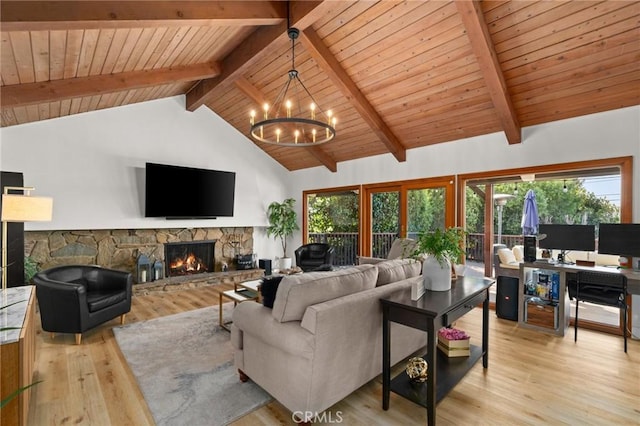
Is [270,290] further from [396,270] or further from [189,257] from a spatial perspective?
[189,257]

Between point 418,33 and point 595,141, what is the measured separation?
8.56 feet

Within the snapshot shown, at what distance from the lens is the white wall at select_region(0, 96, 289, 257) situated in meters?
4.67

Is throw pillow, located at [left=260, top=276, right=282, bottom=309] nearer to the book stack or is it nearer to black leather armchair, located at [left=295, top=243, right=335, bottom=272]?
the book stack

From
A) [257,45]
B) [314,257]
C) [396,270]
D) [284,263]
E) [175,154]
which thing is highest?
[257,45]

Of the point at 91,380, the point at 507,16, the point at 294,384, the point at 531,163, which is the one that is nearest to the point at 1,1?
the point at 91,380

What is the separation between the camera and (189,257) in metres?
6.42

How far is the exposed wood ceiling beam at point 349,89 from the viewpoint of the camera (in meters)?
3.95

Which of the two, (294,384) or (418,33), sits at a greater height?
(418,33)

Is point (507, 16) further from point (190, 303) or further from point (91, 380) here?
point (190, 303)

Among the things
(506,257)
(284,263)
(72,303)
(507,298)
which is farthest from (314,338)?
(284,263)

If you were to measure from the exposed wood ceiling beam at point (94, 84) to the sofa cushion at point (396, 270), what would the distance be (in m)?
3.88

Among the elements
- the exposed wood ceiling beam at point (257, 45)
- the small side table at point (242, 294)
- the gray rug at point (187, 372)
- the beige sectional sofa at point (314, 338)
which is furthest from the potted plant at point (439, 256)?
the exposed wood ceiling beam at point (257, 45)

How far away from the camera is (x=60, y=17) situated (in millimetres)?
2412

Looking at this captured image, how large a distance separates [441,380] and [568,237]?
9.50ft
